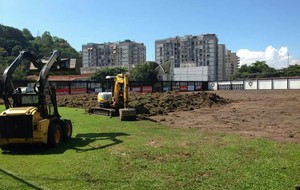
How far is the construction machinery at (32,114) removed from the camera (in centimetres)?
1297

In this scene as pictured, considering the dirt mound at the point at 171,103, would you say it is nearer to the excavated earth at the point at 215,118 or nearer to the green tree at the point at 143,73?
the excavated earth at the point at 215,118

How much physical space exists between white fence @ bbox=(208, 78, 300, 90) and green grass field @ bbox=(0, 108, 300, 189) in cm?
7658

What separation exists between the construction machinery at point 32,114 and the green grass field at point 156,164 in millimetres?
521

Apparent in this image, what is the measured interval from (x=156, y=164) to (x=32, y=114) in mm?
4914

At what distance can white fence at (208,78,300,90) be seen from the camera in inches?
3421

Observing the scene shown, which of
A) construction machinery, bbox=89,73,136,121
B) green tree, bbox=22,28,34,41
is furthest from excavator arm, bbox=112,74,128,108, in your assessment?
green tree, bbox=22,28,34,41

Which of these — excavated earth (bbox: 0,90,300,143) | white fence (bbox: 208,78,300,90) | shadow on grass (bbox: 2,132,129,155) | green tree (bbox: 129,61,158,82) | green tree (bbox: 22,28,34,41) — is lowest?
shadow on grass (bbox: 2,132,129,155)

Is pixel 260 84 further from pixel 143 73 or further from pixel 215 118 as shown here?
pixel 215 118

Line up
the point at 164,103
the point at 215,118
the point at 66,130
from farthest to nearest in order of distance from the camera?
the point at 164,103
the point at 215,118
the point at 66,130

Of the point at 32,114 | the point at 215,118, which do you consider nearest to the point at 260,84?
the point at 215,118

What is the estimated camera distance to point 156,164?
10773mm

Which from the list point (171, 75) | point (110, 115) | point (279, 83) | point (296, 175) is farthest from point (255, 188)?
point (171, 75)

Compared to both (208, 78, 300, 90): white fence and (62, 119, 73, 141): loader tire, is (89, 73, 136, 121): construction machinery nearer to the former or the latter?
(62, 119, 73, 141): loader tire

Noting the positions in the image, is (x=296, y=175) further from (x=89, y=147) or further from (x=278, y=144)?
(x=89, y=147)
